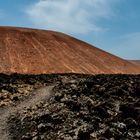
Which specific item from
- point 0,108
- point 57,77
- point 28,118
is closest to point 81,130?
point 28,118

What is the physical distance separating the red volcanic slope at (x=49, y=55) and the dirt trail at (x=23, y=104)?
29816 mm

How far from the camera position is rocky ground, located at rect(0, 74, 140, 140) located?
92.3ft

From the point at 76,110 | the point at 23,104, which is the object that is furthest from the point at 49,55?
the point at 76,110

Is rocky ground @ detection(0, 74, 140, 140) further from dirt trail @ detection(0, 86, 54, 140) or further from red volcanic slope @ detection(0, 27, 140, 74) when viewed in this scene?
red volcanic slope @ detection(0, 27, 140, 74)

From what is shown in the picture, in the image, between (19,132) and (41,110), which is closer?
(19,132)

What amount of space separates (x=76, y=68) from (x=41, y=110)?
144 ft

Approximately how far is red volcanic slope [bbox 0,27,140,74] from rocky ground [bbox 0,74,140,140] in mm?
30177

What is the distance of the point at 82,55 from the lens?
287ft

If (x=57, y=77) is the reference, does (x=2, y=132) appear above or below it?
below

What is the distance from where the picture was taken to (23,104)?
35.8 metres

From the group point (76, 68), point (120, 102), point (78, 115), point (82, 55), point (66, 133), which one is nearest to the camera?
point (66, 133)

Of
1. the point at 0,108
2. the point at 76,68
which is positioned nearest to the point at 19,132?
the point at 0,108

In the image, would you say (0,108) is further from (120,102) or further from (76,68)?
(76,68)

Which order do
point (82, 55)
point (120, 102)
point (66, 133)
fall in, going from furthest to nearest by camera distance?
point (82, 55)
point (120, 102)
point (66, 133)
